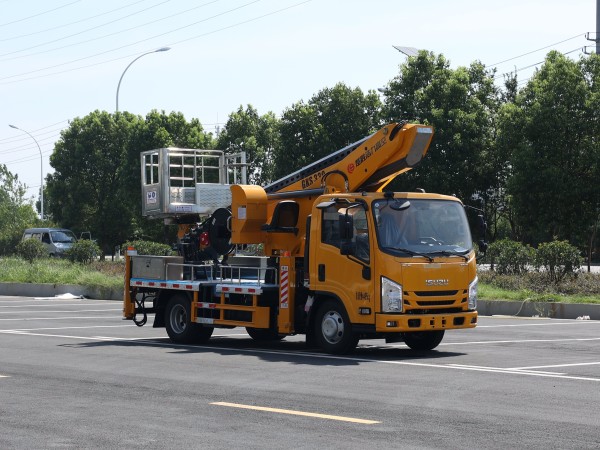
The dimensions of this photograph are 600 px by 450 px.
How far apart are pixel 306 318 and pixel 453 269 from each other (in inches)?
101

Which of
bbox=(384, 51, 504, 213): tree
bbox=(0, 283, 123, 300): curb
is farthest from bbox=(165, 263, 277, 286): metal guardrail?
bbox=(384, 51, 504, 213): tree

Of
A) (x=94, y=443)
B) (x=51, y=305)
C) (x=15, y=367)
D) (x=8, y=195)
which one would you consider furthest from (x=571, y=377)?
(x=8, y=195)

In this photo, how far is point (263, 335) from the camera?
64.0ft

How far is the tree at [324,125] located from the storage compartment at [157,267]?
25109 mm

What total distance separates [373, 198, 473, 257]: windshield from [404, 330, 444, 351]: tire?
151cm

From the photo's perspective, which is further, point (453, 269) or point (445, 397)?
point (453, 269)

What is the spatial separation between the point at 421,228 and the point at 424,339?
202 centimetres

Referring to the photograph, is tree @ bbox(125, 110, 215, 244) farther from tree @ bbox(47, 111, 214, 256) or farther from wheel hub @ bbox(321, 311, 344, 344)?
wheel hub @ bbox(321, 311, 344, 344)

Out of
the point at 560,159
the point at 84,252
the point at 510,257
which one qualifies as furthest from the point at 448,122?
the point at 84,252

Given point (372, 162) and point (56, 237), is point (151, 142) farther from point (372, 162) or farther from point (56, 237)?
point (372, 162)

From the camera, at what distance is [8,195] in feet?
335

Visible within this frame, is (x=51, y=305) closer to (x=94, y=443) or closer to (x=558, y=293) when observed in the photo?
(x=558, y=293)

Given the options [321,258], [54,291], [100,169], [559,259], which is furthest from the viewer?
[100,169]

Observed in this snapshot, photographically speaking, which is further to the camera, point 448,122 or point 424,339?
point 448,122
